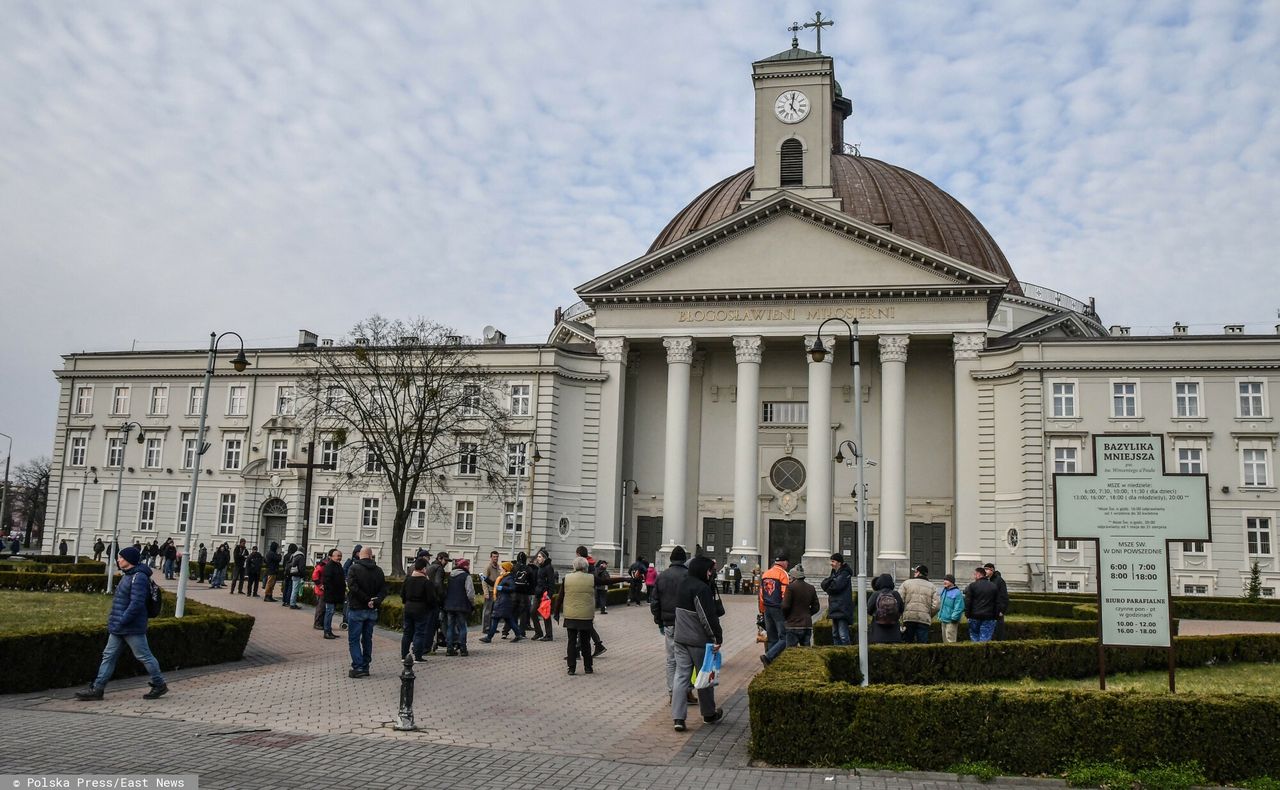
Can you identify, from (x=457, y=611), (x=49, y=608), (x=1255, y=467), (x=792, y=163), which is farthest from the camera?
(x=792, y=163)

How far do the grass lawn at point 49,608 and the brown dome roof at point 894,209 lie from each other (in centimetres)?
3776

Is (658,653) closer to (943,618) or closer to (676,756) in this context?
(943,618)

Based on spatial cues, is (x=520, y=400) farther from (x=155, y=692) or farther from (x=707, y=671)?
(x=707, y=671)

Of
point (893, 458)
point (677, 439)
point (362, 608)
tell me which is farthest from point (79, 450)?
point (362, 608)

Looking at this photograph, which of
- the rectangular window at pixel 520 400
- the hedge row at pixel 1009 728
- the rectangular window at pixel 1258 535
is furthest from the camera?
the rectangular window at pixel 520 400

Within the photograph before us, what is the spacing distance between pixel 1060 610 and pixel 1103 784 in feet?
83.3

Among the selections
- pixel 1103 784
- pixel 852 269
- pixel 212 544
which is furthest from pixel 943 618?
pixel 212 544

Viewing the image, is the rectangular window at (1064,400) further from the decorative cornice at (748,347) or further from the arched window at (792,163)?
the arched window at (792,163)

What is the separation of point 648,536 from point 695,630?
137 feet

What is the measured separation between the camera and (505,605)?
24.0 metres

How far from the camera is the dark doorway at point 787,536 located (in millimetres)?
54250

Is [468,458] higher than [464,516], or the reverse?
[468,458]

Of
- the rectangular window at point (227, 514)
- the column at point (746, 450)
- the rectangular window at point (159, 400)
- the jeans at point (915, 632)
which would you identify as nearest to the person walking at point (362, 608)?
the jeans at point (915, 632)

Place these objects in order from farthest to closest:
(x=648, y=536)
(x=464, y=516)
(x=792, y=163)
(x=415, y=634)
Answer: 1. (x=792, y=163)
2. (x=648, y=536)
3. (x=464, y=516)
4. (x=415, y=634)
